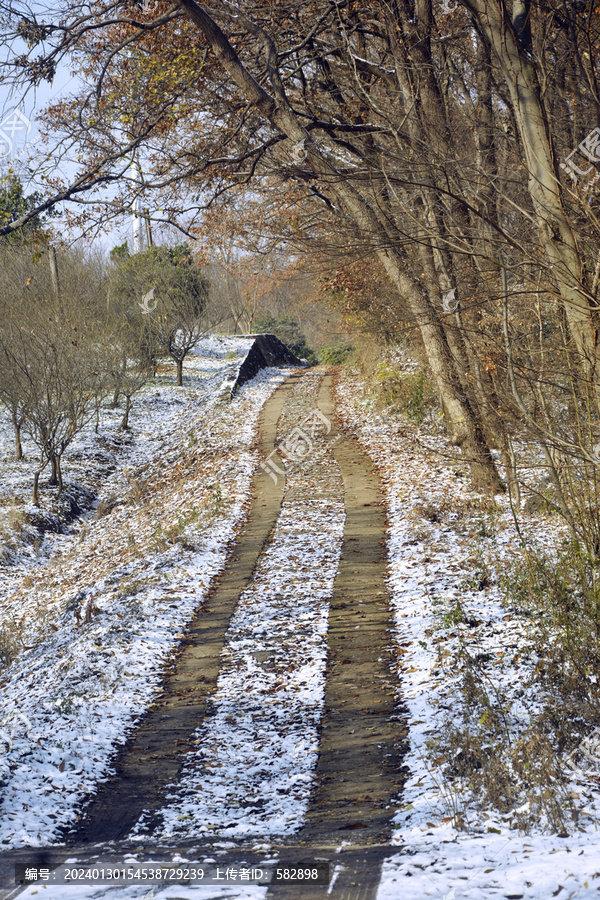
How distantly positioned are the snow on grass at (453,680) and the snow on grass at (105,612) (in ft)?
8.08

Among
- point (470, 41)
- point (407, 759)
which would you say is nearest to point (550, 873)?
point (407, 759)

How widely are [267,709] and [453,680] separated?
168 centimetres

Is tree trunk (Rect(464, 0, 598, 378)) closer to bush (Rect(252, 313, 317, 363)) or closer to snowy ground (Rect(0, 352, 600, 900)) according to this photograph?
snowy ground (Rect(0, 352, 600, 900))

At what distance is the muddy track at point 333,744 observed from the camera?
4160 mm

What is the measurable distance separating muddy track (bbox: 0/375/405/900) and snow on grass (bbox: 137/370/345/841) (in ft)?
0.43

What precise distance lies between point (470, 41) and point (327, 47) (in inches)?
126

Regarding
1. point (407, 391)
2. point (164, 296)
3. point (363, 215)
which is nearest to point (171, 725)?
point (363, 215)

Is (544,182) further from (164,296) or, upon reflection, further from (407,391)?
(164,296)

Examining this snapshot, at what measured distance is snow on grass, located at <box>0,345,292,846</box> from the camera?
5.31 meters

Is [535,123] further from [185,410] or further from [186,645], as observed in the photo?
[185,410]

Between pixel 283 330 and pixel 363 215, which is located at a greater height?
pixel 283 330

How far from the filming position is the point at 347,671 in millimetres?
6652

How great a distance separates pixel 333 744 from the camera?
217 inches

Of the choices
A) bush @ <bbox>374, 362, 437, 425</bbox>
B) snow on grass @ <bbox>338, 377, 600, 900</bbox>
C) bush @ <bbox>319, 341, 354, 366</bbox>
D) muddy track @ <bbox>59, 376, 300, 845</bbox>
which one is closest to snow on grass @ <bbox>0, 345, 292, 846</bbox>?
muddy track @ <bbox>59, 376, 300, 845</bbox>
